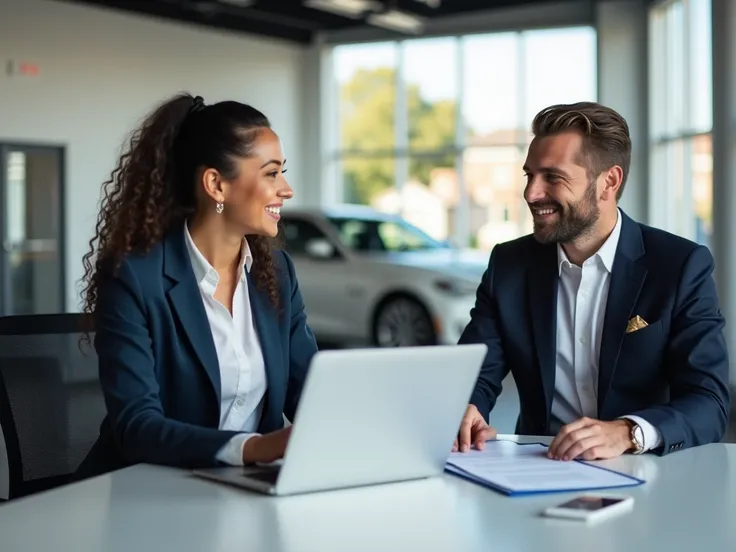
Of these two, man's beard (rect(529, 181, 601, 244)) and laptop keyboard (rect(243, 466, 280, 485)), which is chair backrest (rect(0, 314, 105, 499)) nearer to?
laptop keyboard (rect(243, 466, 280, 485))

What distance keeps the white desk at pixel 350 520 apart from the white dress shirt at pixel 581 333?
2.08 feet

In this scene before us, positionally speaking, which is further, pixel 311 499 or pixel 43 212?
pixel 43 212

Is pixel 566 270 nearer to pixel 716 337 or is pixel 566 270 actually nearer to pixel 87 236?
pixel 716 337

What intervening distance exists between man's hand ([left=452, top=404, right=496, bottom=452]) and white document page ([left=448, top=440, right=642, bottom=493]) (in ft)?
0.07

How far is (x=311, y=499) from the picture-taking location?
172 cm

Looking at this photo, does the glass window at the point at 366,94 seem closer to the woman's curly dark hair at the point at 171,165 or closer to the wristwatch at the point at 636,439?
the woman's curly dark hair at the point at 171,165

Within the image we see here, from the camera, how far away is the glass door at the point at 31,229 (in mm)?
10953

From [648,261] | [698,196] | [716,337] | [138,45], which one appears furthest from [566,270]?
[138,45]

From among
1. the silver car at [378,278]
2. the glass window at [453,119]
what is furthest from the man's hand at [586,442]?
the glass window at [453,119]

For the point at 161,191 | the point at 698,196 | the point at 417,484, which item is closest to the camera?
the point at 417,484

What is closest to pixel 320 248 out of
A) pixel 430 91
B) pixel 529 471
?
pixel 430 91

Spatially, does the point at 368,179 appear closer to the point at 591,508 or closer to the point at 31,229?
the point at 31,229

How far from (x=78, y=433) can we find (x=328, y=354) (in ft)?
3.81

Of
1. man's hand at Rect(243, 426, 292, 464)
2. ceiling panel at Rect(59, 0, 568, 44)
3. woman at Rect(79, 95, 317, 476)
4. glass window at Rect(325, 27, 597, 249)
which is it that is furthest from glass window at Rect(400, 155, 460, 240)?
man's hand at Rect(243, 426, 292, 464)
